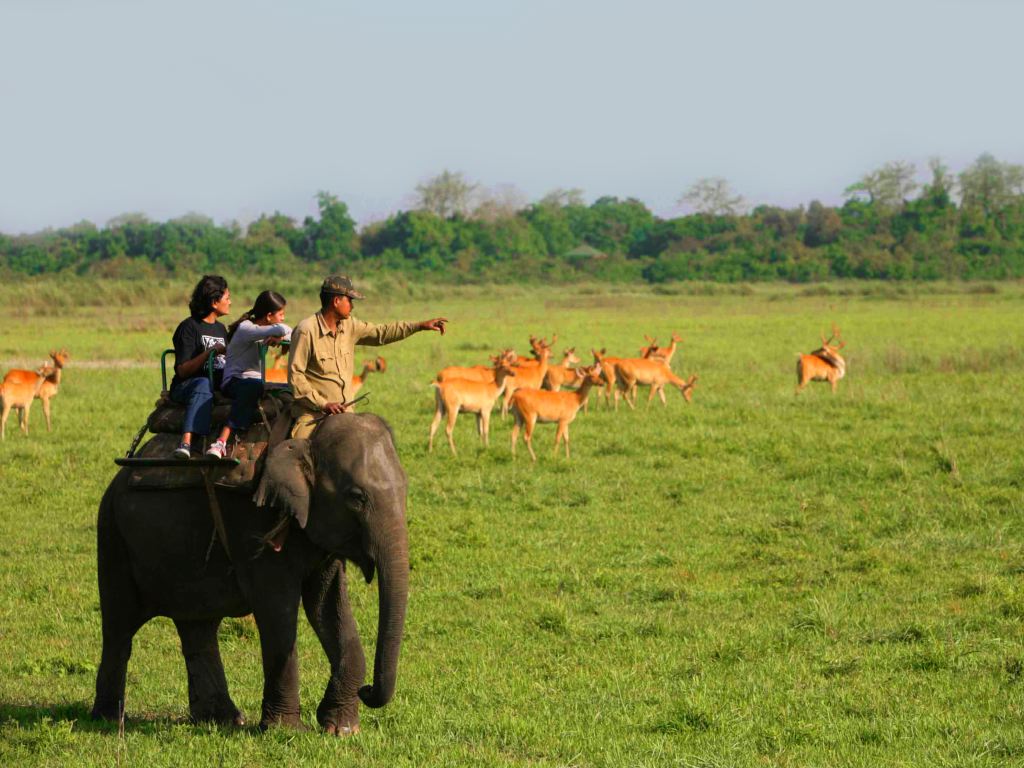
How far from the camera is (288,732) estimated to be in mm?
7203

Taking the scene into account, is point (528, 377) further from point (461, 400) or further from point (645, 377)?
point (461, 400)

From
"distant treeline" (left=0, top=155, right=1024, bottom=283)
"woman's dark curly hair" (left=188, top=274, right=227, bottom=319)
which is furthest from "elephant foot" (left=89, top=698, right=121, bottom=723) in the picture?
"distant treeline" (left=0, top=155, right=1024, bottom=283)

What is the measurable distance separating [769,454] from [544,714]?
9.64 m

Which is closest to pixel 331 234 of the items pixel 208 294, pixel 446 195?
pixel 446 195

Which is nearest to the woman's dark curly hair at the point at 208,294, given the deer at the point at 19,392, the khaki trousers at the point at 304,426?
the khaki trousers at the point at 304,426

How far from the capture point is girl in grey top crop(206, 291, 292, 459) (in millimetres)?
7582

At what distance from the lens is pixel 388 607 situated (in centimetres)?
680

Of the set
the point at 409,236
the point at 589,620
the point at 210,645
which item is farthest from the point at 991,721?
the point at 409,236

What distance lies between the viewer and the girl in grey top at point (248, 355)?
299 inches

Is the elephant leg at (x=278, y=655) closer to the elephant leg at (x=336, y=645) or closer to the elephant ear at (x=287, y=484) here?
the elephant leg at (x=336, y=645)

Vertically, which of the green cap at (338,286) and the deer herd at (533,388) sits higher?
the green cap at (338,286)

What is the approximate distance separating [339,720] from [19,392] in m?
13.7

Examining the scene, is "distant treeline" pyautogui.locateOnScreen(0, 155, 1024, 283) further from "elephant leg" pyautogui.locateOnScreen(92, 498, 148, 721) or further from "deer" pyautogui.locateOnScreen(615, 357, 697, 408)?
"elephant leg" pyautogui.locateOnScreen(92, 498, 148, 721)

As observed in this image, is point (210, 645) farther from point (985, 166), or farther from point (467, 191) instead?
point (467, 191)
